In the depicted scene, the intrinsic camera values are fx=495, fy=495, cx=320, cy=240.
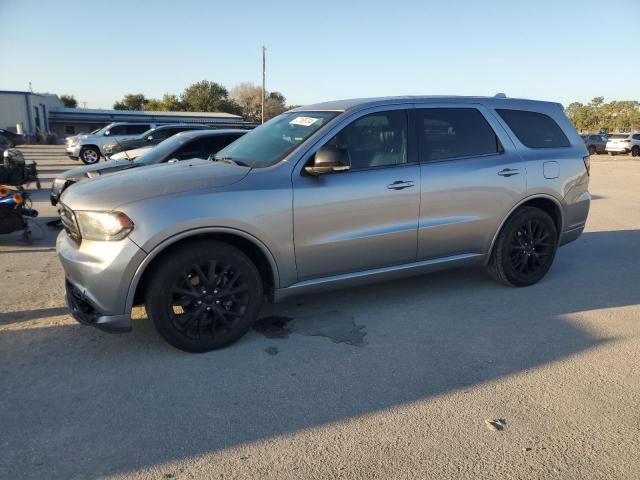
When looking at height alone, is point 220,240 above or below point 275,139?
below

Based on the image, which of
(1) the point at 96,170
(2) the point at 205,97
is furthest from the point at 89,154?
(2) the point at 205,97

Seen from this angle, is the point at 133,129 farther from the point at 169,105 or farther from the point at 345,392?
the point at 169,105

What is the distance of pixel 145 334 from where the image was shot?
4012 mm

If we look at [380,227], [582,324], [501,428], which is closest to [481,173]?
[380,227]

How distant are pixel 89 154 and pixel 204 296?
62.9 ft

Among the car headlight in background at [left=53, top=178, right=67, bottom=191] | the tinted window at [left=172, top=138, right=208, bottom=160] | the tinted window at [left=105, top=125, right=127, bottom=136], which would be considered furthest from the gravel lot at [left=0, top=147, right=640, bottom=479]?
the tinted window at [left=105, top=125, right=127, bottom=136]

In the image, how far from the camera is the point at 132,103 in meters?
76.9

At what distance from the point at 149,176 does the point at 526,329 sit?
10.9 feet

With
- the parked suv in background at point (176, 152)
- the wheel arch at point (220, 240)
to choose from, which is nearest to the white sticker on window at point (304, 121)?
the wheel arch at point (220, 240)

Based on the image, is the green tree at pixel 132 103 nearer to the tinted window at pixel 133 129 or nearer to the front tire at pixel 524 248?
the tinted window at pixel 133 129

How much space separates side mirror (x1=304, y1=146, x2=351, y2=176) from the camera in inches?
150

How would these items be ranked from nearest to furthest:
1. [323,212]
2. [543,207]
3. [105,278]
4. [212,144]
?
[105,278] < [323,212] < [543,207] < [212,144]

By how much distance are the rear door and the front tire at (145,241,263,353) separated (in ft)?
5.43

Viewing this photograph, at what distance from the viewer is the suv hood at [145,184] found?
3469 millimetres
